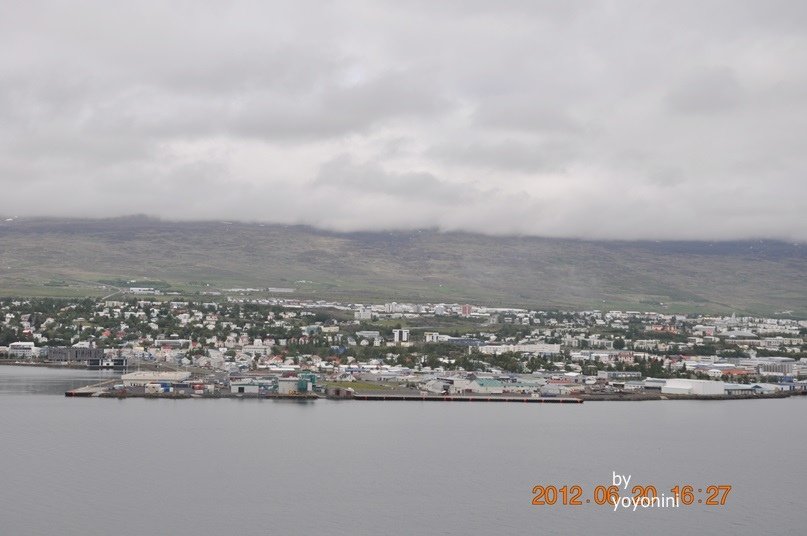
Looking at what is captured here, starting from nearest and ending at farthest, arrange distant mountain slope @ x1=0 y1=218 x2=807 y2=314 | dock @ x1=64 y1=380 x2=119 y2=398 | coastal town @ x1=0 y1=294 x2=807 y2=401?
dock @ x1=64 y1=380 x2=119 y2=398 → coastal town @ x1=0 y1=294 x2=807 y2=401 → distant mountain slope @ x1=0 y1=218 x2=807 y2=314

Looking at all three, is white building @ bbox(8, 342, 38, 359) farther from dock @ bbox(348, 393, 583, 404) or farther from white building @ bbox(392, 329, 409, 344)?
dock @ bbox(348, 393, 583, 404)

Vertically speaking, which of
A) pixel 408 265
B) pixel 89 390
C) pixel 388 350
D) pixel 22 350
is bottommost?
pixel 89 390

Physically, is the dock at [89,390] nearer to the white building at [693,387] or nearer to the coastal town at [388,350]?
the coastal town at [388,350]

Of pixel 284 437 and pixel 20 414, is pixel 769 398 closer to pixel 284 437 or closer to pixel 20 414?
pixel 284 437

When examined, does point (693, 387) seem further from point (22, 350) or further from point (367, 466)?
point (22, 350)

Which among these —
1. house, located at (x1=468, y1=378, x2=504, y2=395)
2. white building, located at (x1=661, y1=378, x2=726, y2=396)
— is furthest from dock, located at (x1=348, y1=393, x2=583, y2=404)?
white building, located at (x1=661, y1=378, x2=726, y2=396)

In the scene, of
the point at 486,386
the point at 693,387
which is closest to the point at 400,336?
the point at 486,386

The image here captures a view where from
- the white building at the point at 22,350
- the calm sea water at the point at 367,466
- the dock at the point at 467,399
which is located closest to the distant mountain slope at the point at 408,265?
the white building at the point at 22,350
